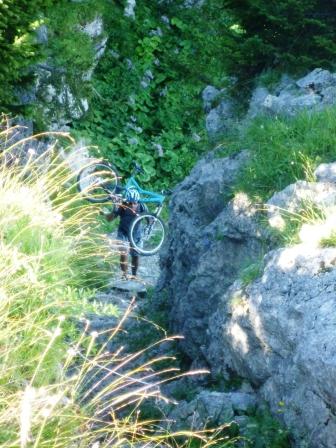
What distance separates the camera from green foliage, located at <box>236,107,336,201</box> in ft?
26.9

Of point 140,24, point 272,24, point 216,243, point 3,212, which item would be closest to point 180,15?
point 140,24

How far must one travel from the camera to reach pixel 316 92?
10.2 metres

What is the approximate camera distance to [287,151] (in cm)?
850

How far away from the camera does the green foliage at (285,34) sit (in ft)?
35.8

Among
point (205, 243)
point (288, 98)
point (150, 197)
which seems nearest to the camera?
point (205, 243)

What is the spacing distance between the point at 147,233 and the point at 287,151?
6410 millimetres

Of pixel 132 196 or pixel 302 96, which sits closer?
pixel 302 96

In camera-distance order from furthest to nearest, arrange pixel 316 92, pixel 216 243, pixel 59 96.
A: pixel 59 96 < pixel 316 92 < pixel 216 243

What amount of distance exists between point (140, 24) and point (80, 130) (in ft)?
17.9

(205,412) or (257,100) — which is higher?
(205,412)

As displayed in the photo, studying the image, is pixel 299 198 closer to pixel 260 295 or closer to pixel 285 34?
pixel 260 295

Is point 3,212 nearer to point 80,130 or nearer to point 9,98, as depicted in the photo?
point 9,98

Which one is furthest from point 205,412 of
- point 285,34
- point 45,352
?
point 285,34

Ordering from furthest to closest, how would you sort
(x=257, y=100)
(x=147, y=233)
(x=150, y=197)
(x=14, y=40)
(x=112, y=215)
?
(x=150, y=197) → (x=147, y=233) → (x=112, y=215) → (x=257, y=100) → (x=14, y=40)
